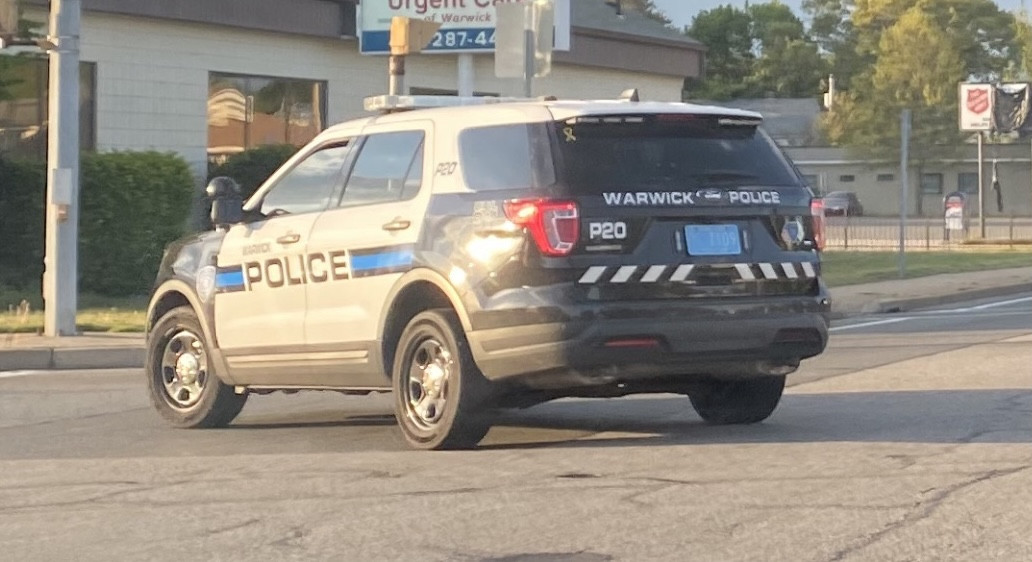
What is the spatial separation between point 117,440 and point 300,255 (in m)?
1.64

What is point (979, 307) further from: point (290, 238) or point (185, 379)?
point (290, 238)

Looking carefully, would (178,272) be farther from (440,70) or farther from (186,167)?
(440,70)

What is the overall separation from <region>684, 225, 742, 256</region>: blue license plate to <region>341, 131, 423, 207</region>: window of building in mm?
1544

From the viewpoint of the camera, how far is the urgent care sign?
25.3 m

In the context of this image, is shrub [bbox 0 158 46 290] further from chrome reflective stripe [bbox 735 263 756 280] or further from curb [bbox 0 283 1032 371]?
chrome reflective stripe [bbox 735 263 756 280]

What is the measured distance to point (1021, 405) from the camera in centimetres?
1120

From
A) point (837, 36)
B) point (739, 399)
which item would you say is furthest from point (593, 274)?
point (837, 36)

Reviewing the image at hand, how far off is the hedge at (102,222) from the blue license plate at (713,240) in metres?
13.7

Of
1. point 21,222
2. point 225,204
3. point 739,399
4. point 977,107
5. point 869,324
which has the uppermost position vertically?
point 977,107

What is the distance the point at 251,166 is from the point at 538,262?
635 inches

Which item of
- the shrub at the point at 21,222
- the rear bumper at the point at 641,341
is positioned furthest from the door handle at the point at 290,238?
the shrub at the point at 21,222

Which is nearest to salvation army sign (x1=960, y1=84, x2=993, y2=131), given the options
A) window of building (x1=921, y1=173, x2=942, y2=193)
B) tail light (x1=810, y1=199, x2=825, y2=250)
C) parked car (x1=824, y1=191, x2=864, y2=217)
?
parked car (x1=824, y1=191, x2=864, y2=217)

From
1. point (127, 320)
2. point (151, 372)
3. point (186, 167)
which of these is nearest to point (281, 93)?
point (186, 167)

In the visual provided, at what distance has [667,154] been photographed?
9586mm
